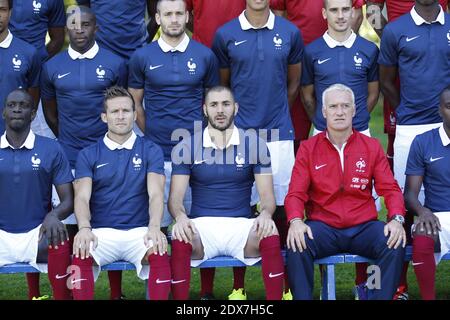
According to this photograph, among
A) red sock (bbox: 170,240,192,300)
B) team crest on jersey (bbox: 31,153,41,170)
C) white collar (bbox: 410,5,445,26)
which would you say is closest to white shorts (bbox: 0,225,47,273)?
team crest on jersey (bbox: 31,153,41,170)

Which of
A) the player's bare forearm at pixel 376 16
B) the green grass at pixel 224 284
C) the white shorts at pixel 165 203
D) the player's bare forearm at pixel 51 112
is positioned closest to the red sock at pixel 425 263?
the green grass at pixel 224 284

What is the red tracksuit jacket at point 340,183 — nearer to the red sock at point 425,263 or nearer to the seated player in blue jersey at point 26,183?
the red sock at point 425,263

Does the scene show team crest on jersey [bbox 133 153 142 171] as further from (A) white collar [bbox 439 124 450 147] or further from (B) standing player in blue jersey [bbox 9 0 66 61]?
(A) white collar [bbox 439 124 450 147]

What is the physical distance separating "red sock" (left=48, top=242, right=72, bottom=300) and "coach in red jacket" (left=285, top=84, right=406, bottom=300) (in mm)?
1465

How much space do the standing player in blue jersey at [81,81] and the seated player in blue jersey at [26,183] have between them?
0.44m

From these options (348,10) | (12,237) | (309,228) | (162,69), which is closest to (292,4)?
(348,10)

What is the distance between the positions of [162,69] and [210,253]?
1426mm

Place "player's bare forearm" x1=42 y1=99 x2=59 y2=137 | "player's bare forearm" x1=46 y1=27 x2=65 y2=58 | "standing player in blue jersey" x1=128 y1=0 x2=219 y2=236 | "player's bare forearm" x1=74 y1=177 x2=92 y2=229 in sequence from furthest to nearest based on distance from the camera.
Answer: "player's bare forearm" x1=46 y1=27 x2=65 y2=58, "player's bare forearm" x1=42 y1=99 x2=59 y2=137, "standing player in blue jersey" x1=128 y1=0 x2=219 y2=236, "player's bare forearm" x1=74 y1=177 x2=92 y2=229

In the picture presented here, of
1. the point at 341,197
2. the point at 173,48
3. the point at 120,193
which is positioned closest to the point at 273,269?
the point at 341,197

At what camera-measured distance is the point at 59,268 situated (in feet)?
24.5

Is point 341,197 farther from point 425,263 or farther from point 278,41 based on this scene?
point 278,41

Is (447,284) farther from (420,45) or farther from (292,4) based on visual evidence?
(292,4)

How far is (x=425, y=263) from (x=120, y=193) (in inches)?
82.4

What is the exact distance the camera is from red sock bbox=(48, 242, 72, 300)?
748cm
